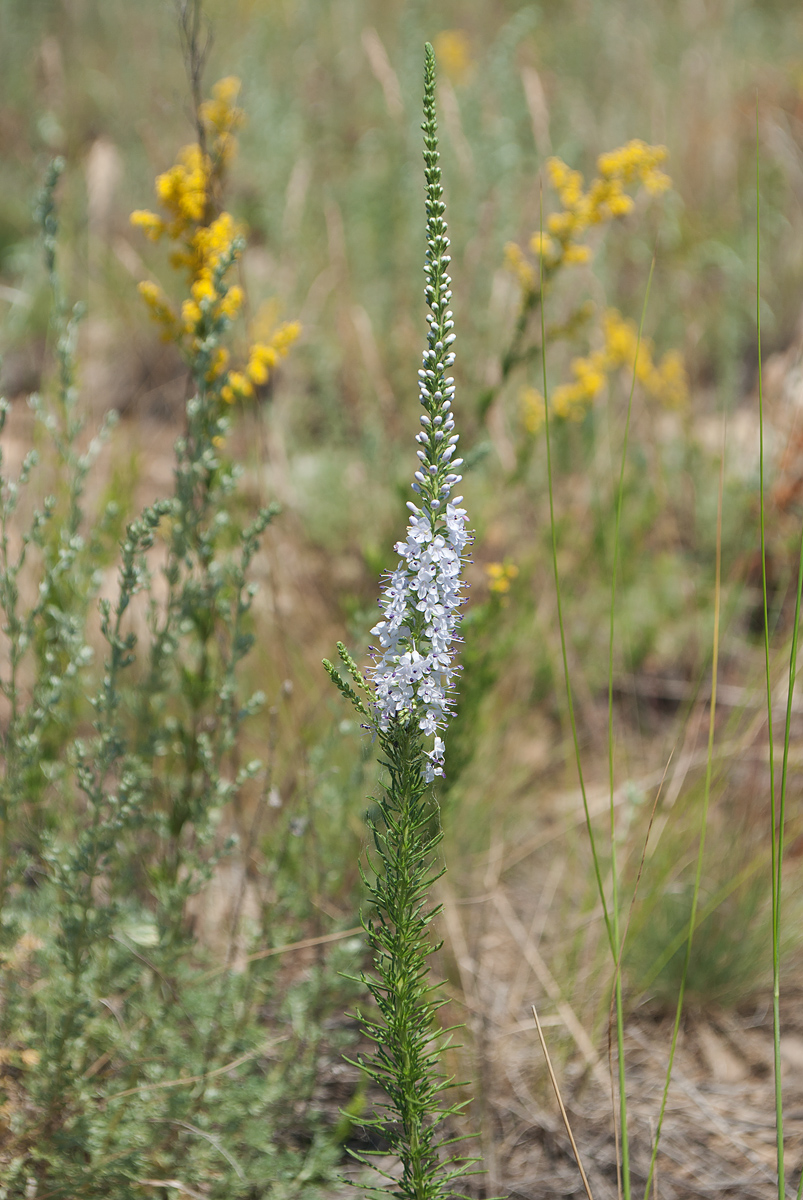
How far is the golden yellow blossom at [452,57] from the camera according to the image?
7.07m

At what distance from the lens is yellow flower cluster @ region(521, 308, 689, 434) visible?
3115 mm

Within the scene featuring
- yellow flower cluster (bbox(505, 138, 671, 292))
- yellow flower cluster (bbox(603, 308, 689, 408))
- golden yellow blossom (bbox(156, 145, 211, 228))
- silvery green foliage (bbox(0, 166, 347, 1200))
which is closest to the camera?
silvery green foliage (bbox(0, 166, 347, 1200))

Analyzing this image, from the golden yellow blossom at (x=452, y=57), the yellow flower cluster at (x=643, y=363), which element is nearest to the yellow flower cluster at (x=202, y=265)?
the yellow flower cluster at (x=643, y=363)

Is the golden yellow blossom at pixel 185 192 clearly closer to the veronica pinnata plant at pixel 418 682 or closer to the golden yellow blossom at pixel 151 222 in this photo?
the golden yellow blossom at pixel 151 222

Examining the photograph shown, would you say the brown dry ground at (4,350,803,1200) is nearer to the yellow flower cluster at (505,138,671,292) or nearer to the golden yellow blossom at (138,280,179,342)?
the golden yellow blossom at (138,280,179,342)

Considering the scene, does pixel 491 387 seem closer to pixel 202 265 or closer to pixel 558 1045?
pixel 202 265

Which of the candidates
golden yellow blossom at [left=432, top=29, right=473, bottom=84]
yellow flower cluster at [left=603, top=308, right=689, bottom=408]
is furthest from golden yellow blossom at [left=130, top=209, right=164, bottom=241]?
golden yellow blossom at [left=432, top=29, right=473, bottom=84]

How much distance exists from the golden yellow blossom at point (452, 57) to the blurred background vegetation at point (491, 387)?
5cm

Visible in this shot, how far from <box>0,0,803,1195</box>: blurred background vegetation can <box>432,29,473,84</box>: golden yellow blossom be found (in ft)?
0.16

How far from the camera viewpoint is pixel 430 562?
3.76 ft

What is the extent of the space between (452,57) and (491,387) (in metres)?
5.64

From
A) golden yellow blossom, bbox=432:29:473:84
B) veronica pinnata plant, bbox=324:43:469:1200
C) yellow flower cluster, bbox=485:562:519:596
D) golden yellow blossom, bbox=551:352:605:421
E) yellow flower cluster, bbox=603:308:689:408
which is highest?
golden yellow blossom, bbox=432:29:473:84

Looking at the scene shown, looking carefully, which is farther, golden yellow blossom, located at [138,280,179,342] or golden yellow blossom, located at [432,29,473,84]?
golden yellow blossom, located at [432,29,473,84]

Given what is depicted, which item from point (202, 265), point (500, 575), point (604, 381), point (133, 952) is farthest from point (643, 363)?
point (133, 952)
